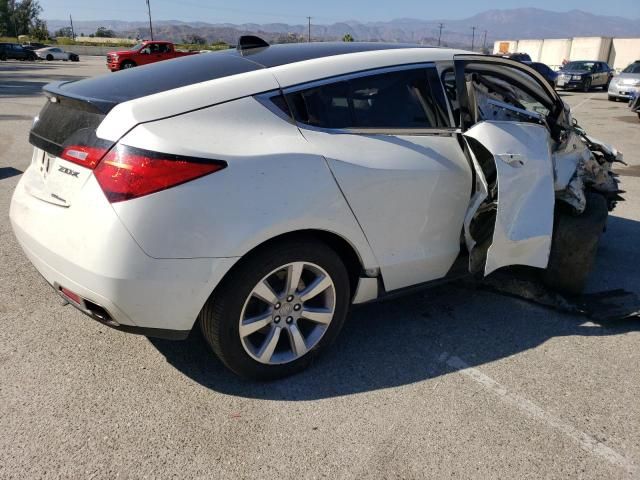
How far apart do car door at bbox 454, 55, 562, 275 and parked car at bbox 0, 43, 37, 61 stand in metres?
51.1

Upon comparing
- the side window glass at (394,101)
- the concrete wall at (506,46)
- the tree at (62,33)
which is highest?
the side window glass at (394,101)

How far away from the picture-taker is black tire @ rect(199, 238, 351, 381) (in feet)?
8.18

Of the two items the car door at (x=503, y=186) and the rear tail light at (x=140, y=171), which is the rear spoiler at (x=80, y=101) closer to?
the rear tail light at (x=140, y=171)

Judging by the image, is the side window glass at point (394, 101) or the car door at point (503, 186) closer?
the side window glass at point (394, 101)

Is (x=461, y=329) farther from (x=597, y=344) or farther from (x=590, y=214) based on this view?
(x=590, y=214)

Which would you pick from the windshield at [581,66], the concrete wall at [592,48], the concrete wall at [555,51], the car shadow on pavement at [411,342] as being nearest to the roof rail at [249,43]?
the car shadow on pavement at [411,342]

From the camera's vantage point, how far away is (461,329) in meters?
3.44

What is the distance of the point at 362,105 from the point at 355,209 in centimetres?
59

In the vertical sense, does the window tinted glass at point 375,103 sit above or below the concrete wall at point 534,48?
above

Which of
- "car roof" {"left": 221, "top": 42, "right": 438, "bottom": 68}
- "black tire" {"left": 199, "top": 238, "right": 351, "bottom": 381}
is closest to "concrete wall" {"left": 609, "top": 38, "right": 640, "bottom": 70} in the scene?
"car roof" {"left": 221, "top": 42, "right": 438, "bottom": 68}

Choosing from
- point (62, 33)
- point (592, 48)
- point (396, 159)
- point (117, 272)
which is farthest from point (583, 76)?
point (62, 33)

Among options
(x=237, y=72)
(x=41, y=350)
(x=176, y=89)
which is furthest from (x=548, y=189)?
(x=41, y=350)

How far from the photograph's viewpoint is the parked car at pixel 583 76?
26.3 meters

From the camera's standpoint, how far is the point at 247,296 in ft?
8.34
